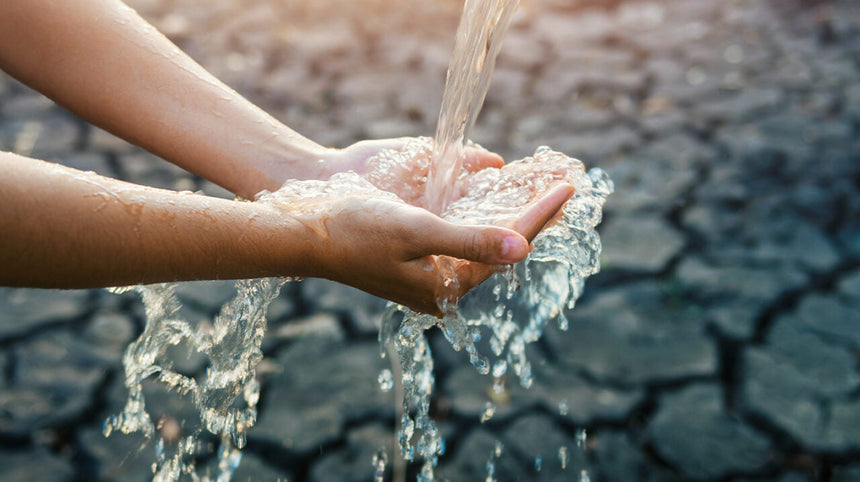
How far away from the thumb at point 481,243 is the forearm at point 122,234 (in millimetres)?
263

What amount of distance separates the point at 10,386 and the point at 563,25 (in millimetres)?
3731

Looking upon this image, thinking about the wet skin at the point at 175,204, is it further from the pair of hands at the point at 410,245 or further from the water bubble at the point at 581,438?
the water bubble at the point at 581,438

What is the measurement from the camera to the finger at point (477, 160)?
5.93ft

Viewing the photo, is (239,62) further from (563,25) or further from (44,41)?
(44,41)

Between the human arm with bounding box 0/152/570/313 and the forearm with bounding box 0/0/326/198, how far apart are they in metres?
0.36

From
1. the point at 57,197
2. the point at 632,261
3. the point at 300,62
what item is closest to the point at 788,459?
the point at 632,261

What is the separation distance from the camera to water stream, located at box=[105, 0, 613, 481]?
154cm

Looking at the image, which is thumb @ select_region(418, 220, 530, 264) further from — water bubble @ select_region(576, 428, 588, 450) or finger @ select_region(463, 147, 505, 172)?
water bubble @ select_region(576, 428, 588, 450)

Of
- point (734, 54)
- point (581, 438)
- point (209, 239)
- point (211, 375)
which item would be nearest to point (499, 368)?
point (581, 438)

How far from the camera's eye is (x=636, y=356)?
214 centimetres

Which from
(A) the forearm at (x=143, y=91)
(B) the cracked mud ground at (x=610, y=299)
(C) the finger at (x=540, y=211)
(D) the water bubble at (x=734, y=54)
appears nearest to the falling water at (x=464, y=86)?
(A) the forearm at (x=143, y=91)

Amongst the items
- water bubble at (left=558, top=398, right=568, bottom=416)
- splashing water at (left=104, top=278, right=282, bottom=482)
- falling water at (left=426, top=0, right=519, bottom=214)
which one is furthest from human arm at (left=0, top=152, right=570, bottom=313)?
water bubble at (left=558, top=398, right=568, bottom=416)

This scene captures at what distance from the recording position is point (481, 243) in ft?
3.96

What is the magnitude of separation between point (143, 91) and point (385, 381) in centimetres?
107
